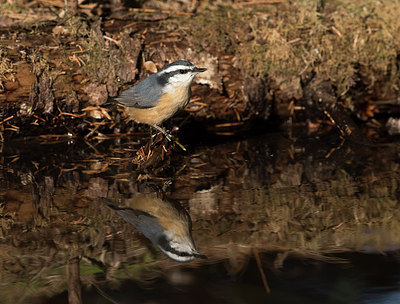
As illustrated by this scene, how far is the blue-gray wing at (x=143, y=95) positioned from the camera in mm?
4719

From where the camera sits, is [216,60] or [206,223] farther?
[216,60]

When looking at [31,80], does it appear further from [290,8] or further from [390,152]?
[390,152]

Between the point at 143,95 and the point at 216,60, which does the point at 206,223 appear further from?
the point at 216,60

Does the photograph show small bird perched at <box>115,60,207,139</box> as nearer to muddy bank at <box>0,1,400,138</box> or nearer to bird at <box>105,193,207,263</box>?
muddy bank at <box>0,1,400,138</box>

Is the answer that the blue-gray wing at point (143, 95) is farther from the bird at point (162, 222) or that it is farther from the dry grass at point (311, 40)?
the bird at point (162, 222)

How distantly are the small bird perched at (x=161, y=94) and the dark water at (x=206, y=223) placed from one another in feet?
1.16

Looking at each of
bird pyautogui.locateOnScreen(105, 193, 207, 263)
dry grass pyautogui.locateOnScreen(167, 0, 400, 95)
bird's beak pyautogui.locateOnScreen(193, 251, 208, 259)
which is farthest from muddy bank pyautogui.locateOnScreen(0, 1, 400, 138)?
bird's beak pyautogui.locateOnScreen(193, 251, 208, 259)

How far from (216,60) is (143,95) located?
3.46 ft

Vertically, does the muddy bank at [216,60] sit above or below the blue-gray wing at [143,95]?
above

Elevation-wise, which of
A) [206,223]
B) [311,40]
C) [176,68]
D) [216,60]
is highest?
[311,40]

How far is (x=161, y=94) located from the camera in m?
4.69

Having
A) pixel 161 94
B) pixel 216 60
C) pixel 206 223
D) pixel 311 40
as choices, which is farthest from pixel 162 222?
pixel 311 40

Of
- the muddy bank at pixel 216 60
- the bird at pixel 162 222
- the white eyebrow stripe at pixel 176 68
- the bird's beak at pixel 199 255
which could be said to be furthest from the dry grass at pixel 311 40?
the bird's beak at pixel 199 255

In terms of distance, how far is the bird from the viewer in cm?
288
